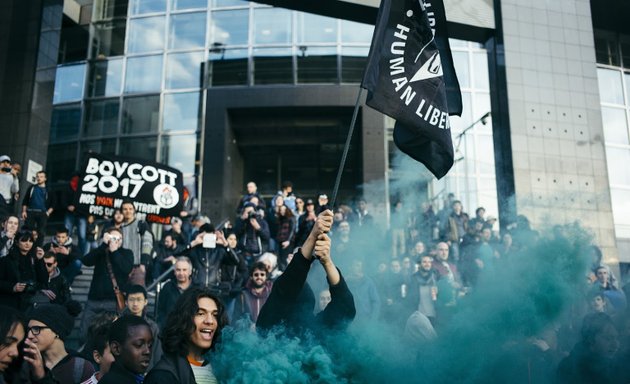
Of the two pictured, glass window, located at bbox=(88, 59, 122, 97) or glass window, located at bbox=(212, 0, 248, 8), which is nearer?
glass window, located at bbox=(212, 0, 248, 8)

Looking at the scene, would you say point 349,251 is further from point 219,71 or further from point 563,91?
point 219,71

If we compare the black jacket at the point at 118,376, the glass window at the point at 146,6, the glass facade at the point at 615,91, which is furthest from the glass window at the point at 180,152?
the black jacket at the point at 118,376

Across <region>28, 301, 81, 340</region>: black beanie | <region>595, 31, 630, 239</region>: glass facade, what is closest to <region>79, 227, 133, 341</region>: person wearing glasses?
<region>28, 301, 81, 340</region>: black beanie

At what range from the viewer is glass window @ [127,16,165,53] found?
21562 mm

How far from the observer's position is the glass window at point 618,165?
1983 cm

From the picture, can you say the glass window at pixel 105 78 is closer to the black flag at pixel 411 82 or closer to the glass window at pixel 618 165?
the glass window at pixel 618 165

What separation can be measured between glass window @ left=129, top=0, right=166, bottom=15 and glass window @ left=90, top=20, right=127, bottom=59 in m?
0.60

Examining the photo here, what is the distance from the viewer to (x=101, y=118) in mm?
21406

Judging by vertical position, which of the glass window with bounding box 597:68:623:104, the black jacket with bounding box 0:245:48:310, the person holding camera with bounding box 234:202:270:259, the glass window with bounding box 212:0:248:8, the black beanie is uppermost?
the glass window with bounding box 212:0:248:8

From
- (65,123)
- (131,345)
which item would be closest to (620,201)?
(65,123)

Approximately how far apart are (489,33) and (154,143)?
38.1ft

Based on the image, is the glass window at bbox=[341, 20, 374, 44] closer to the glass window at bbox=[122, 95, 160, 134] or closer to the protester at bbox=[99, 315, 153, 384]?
the glass window at bbox=[122, 95, 160, 134]

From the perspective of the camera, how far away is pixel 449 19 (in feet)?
44.7

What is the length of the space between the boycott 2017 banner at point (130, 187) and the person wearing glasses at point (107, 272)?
354 cm
